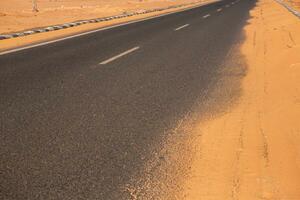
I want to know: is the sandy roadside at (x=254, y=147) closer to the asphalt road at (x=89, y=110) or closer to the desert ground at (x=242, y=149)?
the desert ground at (x=242, y=149)

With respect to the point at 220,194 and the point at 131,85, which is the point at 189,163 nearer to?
the point at 220,194

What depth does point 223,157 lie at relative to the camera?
4512mm

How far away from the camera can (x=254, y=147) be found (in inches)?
189

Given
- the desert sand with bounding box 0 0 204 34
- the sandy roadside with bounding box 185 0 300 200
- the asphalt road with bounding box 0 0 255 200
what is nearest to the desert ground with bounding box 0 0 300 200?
the sandy roadside with bounding box 185 0 300 200

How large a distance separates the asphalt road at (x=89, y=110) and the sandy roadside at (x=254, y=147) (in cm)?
54

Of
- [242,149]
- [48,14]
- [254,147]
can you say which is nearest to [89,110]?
[242,149]

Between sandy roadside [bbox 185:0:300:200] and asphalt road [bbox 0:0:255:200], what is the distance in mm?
542

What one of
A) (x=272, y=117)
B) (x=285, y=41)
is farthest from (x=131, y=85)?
(x=285, y=41)

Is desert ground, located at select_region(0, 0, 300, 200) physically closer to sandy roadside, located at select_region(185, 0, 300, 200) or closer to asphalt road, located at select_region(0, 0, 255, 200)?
sandy roadside, located at select_region(185, 0, 300, 200)

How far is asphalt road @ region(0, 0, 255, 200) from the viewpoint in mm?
3844

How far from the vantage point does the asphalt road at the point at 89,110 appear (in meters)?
3.84

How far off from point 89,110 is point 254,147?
2.36 metres

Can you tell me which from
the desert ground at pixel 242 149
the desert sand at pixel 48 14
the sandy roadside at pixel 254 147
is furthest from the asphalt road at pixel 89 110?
the desert sand at pixel 48 14

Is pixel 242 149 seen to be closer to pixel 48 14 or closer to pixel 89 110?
pixel 89 110
